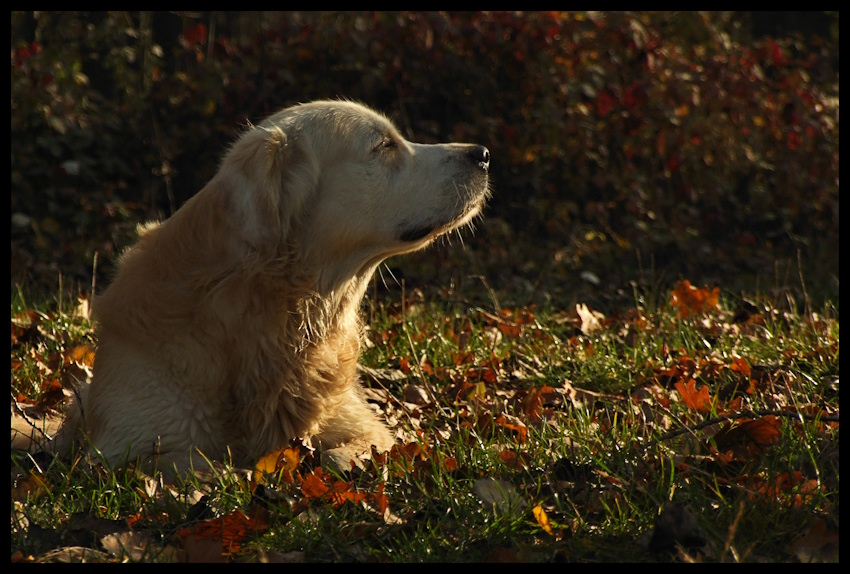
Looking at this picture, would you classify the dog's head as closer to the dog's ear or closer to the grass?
the dog's ear

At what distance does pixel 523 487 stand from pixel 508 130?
17.6ft

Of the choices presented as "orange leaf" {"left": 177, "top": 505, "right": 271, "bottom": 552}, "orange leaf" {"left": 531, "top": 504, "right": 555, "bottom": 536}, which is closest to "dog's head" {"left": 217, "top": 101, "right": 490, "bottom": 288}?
"orange leaf" {"left": 177, "top": 505, "right": 271, "bottom": 552}

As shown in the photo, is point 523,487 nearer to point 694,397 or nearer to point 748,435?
point 748,435

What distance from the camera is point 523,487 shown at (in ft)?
9.29

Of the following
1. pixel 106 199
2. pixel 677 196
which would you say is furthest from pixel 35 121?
pixel 677 196

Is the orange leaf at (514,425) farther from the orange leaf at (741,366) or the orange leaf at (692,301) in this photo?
the orange leaf at (692,301)

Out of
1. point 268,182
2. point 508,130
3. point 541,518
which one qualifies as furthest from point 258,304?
point 508,130

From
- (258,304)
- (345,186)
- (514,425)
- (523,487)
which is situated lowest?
(514,425)

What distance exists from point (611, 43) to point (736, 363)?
4646 millimetres

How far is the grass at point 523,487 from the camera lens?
8.36ft

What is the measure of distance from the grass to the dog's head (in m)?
0.80

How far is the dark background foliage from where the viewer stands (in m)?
7.64

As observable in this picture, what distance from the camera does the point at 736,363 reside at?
169 inches

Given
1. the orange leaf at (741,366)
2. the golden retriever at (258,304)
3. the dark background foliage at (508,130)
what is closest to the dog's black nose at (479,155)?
the golden retriever at (258,304)
